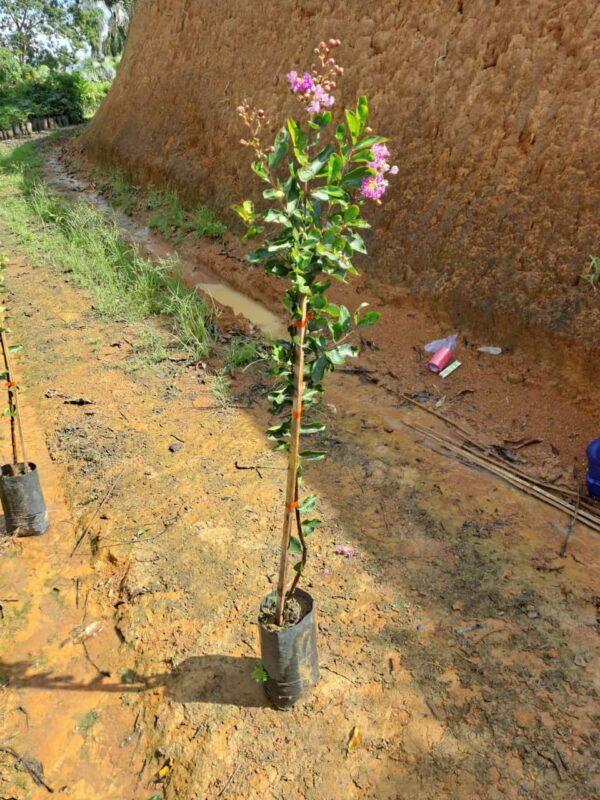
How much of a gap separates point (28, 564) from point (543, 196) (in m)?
3.93

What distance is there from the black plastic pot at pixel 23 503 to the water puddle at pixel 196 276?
2.63 meters

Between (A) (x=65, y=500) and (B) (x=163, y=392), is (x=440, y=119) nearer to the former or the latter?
(B) (x=163, y=392)

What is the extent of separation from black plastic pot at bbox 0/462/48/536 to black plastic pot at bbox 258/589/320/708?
153 cm

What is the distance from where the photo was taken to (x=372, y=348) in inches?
182

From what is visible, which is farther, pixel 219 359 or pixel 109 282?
pixel 109 282

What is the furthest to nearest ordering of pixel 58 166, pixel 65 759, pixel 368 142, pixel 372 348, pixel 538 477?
pixel 58 166
pixel 372 348
pixel 538 477
pixel 65 759
pixel 368 142

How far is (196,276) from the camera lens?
21.7 feet

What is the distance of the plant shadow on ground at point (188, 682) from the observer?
2.14m

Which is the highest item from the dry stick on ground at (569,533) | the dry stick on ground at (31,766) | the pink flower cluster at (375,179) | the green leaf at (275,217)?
the pink flower cluster at (375,179)

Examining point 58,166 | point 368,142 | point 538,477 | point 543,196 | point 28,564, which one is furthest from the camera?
point 58,166

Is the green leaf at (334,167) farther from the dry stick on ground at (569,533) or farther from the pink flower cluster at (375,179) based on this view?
the dry stick on ground at (569,533)

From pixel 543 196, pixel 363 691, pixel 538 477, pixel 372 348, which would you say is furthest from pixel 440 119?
pixel 363 691

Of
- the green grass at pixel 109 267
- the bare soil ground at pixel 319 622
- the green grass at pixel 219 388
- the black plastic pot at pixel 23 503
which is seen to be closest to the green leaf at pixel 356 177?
the bare soil ground at pixel 319 622

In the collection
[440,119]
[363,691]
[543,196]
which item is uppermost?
[440,119]
